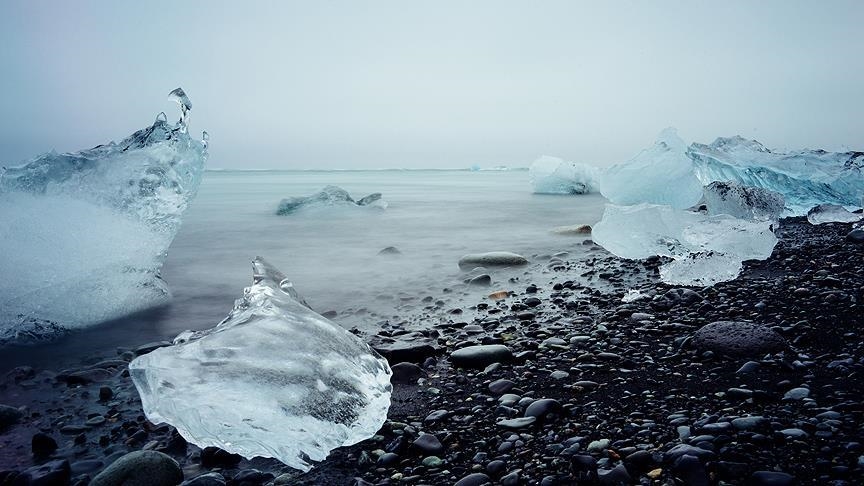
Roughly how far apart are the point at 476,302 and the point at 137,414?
2612 mm

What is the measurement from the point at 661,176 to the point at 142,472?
26.9 feet

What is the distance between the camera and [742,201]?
23.9 feet

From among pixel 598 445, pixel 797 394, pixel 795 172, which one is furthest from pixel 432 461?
pixel 795 172

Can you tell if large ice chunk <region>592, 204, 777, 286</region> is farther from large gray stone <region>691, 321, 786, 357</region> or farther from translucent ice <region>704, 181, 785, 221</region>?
translucent ice <region>704, 181, 785, 221</region>

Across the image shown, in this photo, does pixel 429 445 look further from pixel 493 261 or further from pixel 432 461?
pixel 493 261

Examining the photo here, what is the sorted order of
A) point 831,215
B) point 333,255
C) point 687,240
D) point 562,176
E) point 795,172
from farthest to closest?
1. point 562,176
2. point 795,172
3. point 831,215
4. point 333,255
5. point 687,240

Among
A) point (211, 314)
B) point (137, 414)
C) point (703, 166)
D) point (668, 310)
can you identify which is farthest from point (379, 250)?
point (703, 166)

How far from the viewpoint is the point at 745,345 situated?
102 inches

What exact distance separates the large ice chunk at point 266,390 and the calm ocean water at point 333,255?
1.51 meters

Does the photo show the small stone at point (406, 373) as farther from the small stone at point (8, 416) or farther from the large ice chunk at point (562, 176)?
the large ice chunk at point (562, 176)

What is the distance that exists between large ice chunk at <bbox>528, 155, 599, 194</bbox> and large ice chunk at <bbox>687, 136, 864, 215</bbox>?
711cm

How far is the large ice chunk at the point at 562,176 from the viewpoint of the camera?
16719mm

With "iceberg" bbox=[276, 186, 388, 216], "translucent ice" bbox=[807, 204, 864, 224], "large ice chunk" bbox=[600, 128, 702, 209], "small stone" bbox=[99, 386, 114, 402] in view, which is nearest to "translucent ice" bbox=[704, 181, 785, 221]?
"large ice chunk" bbox=[600, 128, 702, 209]

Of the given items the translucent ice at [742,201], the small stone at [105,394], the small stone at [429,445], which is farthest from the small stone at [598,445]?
the translucent ice at [742,201]
